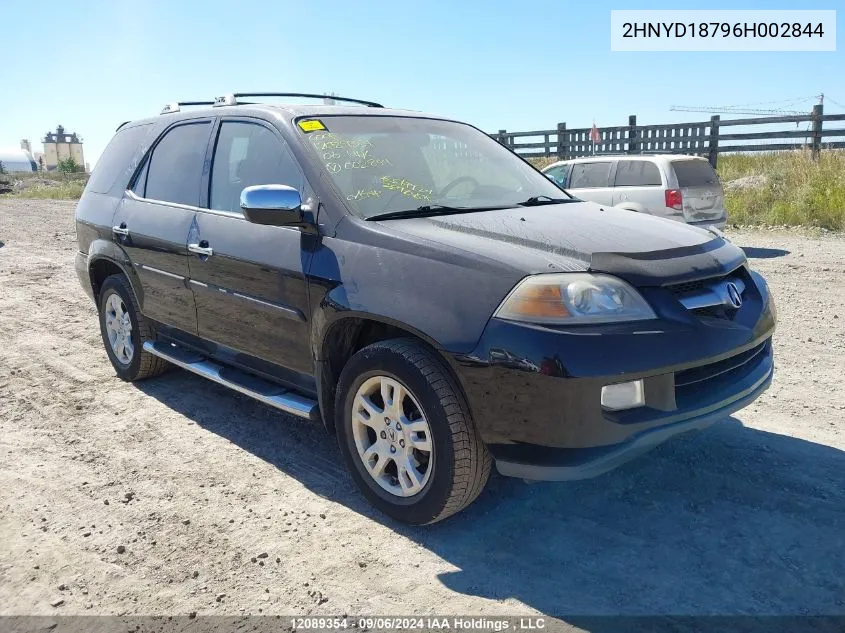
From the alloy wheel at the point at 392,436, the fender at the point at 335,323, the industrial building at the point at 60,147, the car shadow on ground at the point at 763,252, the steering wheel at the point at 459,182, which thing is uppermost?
the industrial building at the point at 60,147

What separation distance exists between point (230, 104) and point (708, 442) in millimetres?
3379

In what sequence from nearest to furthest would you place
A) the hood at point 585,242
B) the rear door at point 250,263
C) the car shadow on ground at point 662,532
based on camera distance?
the car shadow on ground at point 662,532, the hood at point 585,242, the rear door at point 250,263

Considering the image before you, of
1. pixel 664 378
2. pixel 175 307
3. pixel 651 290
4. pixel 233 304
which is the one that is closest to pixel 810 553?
pixel 664 378

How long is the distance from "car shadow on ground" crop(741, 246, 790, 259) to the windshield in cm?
643

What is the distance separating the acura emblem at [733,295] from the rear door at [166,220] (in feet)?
A: 9.56

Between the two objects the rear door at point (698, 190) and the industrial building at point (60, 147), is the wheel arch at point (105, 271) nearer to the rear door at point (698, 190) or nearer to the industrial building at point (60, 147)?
the rear door at point (698, 190)

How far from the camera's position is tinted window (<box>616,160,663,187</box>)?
35.3 ft

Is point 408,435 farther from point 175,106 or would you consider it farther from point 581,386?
point 175,106

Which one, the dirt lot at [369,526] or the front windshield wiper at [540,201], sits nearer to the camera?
the dirt lot at [369,526]

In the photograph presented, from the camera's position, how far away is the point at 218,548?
3014mm

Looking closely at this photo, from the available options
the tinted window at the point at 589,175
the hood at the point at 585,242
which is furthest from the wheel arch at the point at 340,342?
the tinted window at the point at 589,175

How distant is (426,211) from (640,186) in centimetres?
828

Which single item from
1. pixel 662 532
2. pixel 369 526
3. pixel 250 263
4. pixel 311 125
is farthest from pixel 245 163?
pixel 662 532

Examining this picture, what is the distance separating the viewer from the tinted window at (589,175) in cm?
1152
